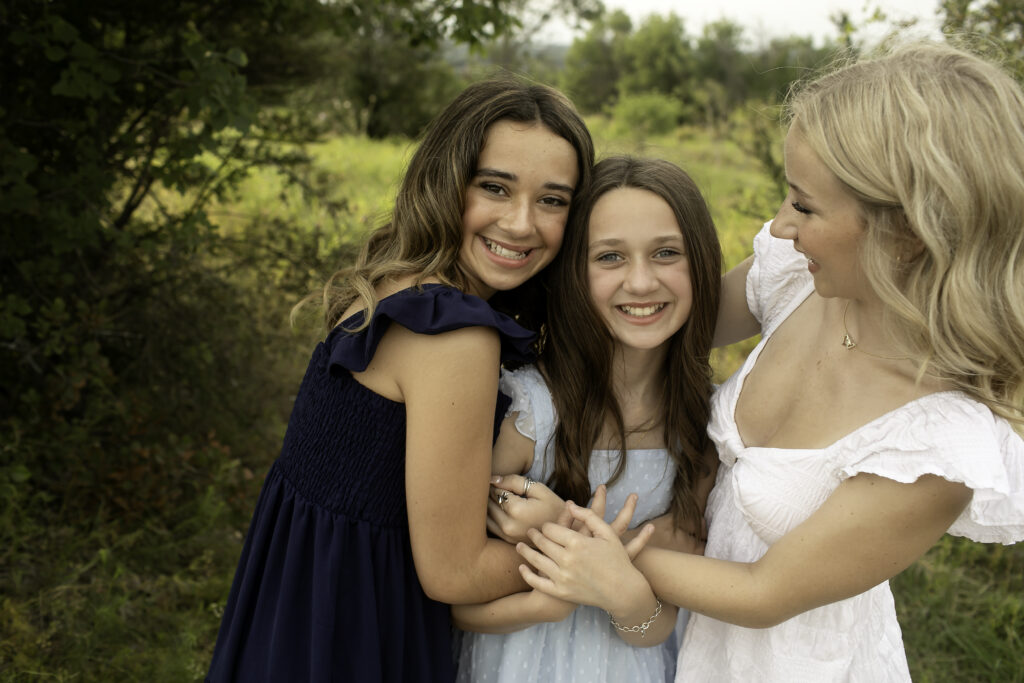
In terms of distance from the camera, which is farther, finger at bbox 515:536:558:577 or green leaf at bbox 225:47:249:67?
green leaf at bbox 225:47:249:67

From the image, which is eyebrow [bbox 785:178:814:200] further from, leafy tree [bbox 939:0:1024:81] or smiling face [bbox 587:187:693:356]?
leafy tree [bbox 939:0:1024:81]

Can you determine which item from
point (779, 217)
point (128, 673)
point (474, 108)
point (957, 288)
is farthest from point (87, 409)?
point (957, 288)

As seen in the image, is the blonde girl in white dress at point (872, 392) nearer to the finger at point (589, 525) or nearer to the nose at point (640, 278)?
the finger at point (589, 525)

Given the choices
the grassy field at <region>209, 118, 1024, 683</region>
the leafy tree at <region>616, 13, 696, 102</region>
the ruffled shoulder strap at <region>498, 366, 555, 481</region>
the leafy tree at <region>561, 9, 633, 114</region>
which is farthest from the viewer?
the leafy tree at <region>561, 9, 633, 114</region>

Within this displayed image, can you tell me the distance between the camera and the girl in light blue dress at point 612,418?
6.34ft

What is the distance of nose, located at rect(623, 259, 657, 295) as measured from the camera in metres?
1.93

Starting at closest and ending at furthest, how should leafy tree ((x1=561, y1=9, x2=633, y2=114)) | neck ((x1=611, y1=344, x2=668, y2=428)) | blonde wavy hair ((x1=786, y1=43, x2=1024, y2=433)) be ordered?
blonde wavy hair ((x1=786, y1=43, x2=1024, y2=433))
neck ((x1=611, y1=344, x2=668, y2=428))
leafy tree ((x1=561, y1=9, x2=633, y2=114))

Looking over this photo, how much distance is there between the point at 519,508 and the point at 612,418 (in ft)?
1.25

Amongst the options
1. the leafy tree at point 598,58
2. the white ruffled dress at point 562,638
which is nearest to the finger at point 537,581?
the white ruffled dress at point 562,638

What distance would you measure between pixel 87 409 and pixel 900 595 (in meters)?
3.48

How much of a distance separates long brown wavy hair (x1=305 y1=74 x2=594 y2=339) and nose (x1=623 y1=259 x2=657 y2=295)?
0.81 ft

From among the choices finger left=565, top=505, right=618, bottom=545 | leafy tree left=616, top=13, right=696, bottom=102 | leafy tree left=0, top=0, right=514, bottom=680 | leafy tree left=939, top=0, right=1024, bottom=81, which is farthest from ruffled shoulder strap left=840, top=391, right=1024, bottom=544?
leafy tree left=616, top=13, right=696, bottom=102

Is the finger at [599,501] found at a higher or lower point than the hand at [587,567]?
higher

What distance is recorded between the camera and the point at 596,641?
1.98 m
